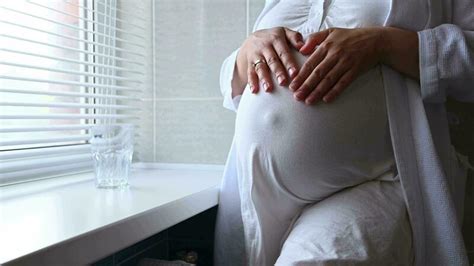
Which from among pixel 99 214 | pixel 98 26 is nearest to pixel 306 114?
pixel 99 214

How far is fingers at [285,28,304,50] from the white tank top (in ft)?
0.31

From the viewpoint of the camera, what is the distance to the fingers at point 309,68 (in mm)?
891

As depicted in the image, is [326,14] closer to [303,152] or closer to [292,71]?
[292,71]

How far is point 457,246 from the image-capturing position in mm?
846

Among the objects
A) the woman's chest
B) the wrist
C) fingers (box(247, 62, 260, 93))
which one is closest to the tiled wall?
the woman's chest

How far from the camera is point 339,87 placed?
0.88 metres

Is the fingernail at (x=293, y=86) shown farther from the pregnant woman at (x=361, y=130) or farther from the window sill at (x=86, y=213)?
the window sill at (x=86, y=213)

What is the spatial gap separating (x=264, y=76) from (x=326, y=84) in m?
0.13

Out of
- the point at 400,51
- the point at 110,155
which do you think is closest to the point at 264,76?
the point at 400,51

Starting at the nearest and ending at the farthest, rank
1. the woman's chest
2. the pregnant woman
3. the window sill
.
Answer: the window sill → the pregnant woman → the woman's chest

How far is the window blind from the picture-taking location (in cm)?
116

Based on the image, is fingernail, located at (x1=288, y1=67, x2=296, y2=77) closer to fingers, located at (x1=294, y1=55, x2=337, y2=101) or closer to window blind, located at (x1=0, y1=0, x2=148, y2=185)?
fingers, located at (x1=294, y1=55, x2=337, y2=101)

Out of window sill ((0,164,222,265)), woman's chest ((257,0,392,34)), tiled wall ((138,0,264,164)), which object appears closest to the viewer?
window sill ((0,164,222,265))

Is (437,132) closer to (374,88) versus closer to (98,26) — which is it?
(374,88)
